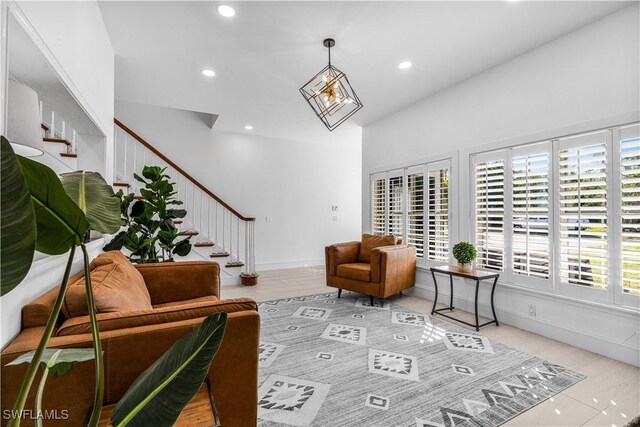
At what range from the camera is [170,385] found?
2.03ft

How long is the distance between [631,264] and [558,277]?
1.79 ft

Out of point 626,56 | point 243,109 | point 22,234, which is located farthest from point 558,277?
point 243,109

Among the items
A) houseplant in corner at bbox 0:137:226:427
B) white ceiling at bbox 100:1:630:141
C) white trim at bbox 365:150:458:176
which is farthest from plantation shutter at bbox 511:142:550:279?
houseplant in corner at bbox 0:137:226:427

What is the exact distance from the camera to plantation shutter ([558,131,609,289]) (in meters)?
2.51

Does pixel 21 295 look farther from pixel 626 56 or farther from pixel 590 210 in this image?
pixel 626 56

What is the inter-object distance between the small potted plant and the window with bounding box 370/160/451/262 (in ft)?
1.93

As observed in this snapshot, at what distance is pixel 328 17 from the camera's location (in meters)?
2.51

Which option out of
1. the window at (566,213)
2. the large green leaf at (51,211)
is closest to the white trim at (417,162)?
the window at (566,213)

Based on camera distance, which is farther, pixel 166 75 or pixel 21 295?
pixel 166 75

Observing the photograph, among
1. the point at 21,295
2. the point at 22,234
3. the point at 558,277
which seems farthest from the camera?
the point at 558,277

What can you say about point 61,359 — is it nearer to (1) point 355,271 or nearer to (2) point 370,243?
(1) point 355,271

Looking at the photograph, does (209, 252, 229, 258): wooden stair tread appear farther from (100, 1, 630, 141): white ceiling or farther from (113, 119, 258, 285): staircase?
(100, 1, 630, 141): white ceiling

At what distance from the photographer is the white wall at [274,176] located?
554cm

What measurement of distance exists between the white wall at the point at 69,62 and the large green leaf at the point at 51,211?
78 cm
